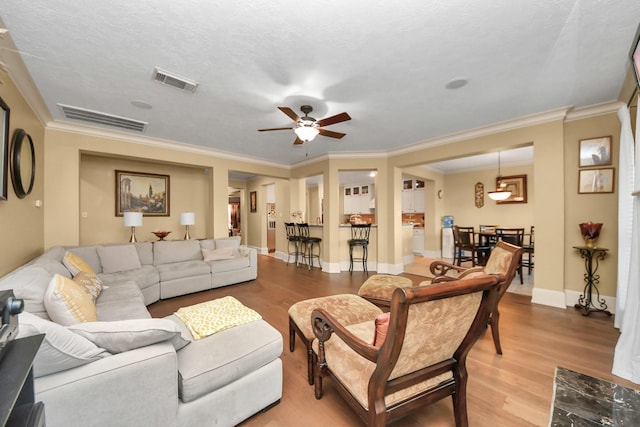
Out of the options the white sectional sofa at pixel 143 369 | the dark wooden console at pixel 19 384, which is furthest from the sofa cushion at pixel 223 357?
the dark wooden console at pixel 19 384

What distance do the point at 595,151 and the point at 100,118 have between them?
670 cm

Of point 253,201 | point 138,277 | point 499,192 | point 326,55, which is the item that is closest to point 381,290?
point 326,55

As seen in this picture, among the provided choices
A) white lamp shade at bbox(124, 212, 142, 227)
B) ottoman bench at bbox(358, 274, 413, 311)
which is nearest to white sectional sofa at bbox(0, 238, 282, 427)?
ottoman bench at bbox(358, 274, 413, 311)

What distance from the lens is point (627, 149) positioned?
96.8 inches

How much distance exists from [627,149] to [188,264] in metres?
5.74

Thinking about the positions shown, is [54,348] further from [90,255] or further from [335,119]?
[90,255]

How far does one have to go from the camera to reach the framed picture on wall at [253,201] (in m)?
8.09

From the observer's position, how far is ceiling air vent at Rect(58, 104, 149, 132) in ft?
10.2

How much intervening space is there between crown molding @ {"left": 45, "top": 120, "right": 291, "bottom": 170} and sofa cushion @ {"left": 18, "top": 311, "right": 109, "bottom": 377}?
12.9 feet

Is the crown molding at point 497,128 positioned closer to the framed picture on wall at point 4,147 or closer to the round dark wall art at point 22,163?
the framed picture on wall at point 4,147

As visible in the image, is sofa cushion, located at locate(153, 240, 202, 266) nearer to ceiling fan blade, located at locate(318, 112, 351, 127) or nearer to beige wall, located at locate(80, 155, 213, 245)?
beige wall, located at locate(80, 155, 213, 245)

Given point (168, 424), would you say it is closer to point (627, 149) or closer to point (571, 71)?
point (571, 71)

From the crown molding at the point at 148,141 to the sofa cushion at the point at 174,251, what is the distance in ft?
5.86

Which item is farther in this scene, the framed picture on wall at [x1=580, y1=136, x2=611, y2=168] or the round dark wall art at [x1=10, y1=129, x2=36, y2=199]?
the framed picture on wall at [x1=580, y1=136, x2=611, y2=168]
